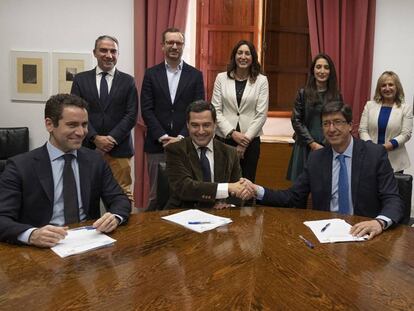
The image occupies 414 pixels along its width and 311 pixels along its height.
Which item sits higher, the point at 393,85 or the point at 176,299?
the point at 393,85

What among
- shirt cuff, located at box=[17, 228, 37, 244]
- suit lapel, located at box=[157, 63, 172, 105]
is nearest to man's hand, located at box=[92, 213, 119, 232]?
shirt cuff, located at box=[17, 228, 37, 244]

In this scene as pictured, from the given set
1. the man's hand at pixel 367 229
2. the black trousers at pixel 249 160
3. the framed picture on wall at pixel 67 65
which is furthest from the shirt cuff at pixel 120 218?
the framed picture on wall at pixel 67 65

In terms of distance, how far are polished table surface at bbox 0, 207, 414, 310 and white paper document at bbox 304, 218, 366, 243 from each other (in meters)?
0.04

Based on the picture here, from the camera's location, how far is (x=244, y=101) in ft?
12.6

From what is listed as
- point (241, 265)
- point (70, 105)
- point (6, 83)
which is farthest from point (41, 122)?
point (241, 265)

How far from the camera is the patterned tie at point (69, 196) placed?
2227 mm

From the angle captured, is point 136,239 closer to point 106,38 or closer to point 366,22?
point 106,38

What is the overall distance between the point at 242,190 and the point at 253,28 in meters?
3.35

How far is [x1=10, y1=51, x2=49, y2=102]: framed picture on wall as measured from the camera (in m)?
5.22

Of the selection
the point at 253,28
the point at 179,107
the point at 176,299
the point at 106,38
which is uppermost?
the point at 253,28

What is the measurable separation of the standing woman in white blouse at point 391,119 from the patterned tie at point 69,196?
2.73 meters

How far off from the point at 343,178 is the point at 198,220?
2.78 ft

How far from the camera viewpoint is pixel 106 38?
3.71 m

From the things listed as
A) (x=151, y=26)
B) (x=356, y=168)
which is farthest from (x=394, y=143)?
(x=151, y=26)
